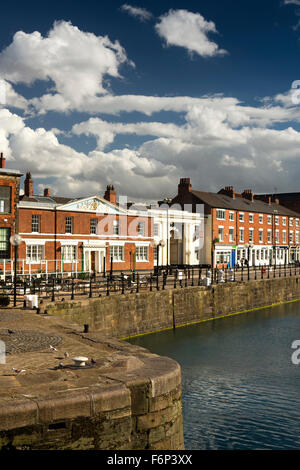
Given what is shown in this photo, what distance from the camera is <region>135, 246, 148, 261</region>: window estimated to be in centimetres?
4331

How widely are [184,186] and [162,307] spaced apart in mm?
32506

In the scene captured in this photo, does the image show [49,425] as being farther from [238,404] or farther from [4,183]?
[4,183]

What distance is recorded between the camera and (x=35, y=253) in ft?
118

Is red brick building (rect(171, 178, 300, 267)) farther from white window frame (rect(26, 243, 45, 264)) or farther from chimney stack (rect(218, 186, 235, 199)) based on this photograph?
white window frame (rect(26, 243, 45, 264))

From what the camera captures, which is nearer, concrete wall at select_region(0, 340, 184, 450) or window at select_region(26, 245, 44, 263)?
concrete wall at select_region(0, 340, 184, 450)

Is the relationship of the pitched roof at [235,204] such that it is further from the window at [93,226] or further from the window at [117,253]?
the window at [93,226]

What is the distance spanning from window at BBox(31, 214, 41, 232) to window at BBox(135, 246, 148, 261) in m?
10.5

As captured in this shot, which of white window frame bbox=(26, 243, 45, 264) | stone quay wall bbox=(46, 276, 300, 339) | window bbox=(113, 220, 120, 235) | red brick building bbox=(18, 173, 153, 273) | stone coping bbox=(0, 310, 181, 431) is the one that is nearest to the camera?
stone coping bbox=(0, 310, 181, 431)

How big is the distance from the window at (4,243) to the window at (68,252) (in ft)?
19.5

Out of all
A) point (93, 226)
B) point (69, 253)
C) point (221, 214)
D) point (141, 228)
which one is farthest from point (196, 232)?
point (69, 253)

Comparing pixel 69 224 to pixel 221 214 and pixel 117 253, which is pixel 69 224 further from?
pixel 221 214

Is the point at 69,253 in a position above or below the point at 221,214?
below

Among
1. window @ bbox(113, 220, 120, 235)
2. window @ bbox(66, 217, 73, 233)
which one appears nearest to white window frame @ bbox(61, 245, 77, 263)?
window @ bbox(66, 217, 73, 233)

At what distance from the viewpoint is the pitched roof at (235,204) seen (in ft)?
185
